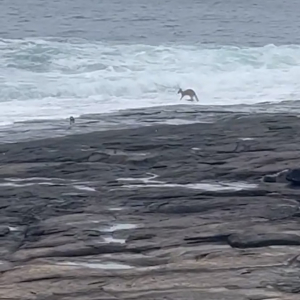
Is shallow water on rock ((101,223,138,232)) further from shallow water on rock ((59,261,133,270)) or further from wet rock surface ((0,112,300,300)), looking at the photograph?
shallow water on rock ((59,261,133,270))

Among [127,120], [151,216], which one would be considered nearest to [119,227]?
[151,216]

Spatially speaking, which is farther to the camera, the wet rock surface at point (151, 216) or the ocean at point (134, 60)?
the ocean at point (134, 60)

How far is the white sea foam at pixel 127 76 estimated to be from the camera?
17.0 metres

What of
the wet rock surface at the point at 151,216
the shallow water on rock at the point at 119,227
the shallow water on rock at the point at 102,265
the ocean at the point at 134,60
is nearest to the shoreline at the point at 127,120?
the ocean at the point at 134,60

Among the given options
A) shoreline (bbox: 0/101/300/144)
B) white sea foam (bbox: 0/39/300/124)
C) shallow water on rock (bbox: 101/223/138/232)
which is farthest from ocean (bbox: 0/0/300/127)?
shallow water on rock (bbox: 101/223/138/232)

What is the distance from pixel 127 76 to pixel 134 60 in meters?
3.25

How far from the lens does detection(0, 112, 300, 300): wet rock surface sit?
5691 millimetres

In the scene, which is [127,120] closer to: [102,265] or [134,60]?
[102,265]

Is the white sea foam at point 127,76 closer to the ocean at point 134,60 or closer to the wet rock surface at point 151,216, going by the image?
the ocean at point 134,60

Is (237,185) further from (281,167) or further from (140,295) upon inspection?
(140,295)

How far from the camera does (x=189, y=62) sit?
76.9 ft

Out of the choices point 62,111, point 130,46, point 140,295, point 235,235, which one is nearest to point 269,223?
point 235,235

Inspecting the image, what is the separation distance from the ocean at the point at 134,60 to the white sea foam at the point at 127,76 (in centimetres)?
2

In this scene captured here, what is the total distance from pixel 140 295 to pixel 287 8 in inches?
1723
